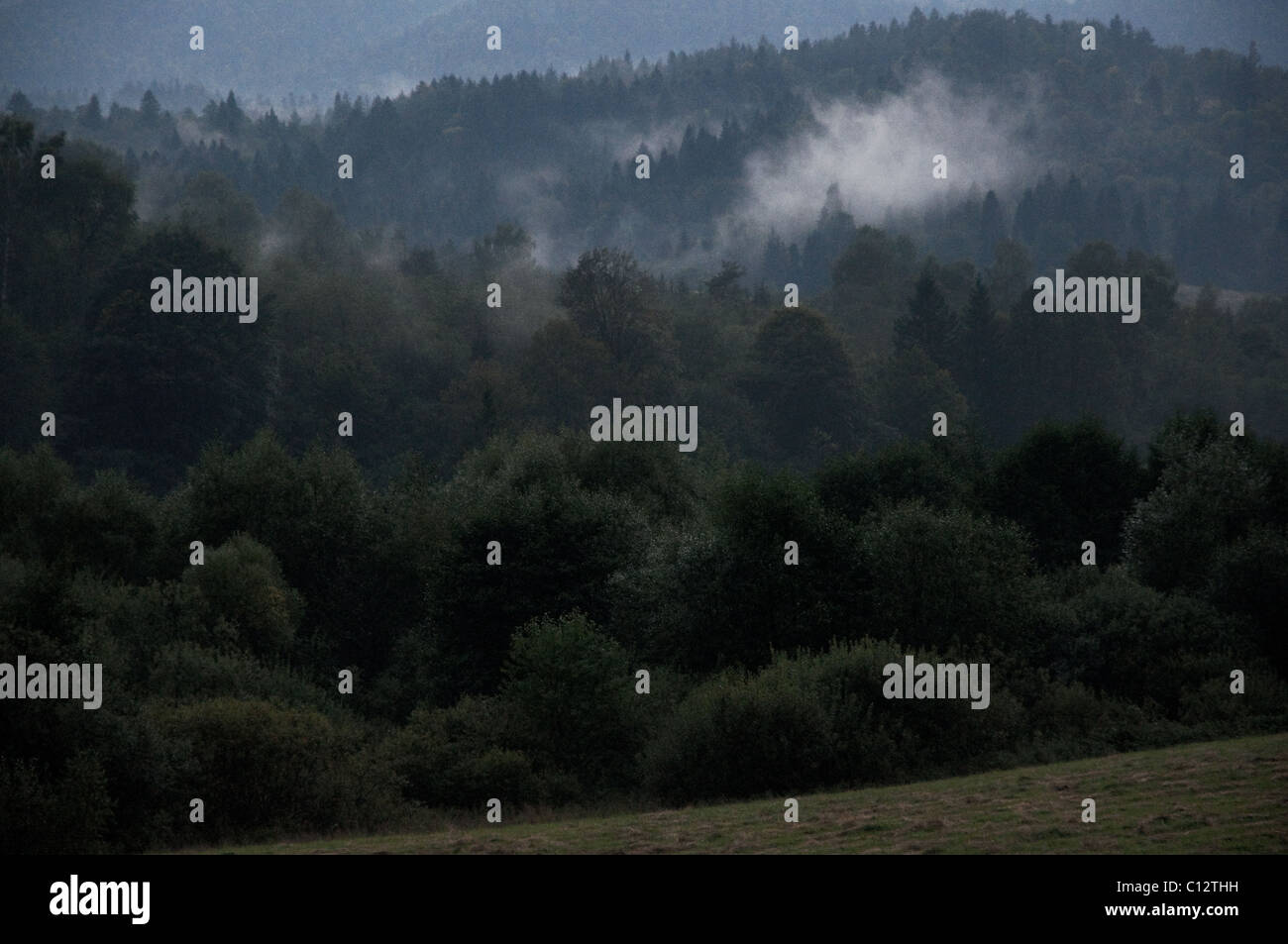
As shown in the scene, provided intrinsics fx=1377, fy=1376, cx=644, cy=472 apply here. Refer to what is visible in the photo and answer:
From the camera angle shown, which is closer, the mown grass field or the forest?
the mown grass field

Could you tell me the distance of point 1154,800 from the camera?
938 inches

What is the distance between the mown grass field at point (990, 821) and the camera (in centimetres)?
2059

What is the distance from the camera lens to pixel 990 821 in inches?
918

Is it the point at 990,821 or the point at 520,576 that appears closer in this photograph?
the point at 990,821

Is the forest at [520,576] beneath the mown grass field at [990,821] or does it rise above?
above

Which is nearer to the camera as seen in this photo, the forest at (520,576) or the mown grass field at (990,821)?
the mown grass field at (990,821)

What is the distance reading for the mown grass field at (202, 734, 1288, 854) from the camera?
67.6ft

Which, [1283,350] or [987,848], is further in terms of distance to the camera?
[1283,350]

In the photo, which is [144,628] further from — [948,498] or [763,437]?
[763,437]

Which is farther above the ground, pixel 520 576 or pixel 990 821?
pixel 520 576

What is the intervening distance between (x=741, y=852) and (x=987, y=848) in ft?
12.4

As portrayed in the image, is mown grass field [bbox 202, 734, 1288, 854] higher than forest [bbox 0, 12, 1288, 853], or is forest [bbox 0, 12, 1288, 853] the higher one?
forest [bbox 0, 12, 1288, 853]

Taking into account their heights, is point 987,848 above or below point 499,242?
below
